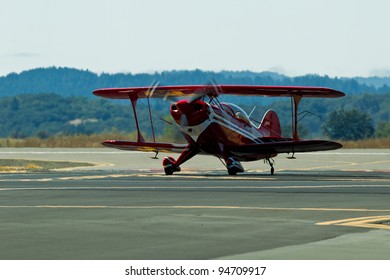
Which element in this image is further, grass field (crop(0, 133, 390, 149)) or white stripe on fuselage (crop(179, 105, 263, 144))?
grass field (crop(0, 133, 390, 149))

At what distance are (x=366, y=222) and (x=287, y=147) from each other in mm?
20799

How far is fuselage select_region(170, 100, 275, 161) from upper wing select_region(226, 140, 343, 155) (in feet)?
1.42

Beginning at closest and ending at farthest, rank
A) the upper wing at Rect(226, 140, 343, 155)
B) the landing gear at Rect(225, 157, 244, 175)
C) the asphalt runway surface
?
the asphalt runway surface
the upper wing at Rect(226, 140, 343, 155)
the landing gear at Rect(225, 157, 244, 175)

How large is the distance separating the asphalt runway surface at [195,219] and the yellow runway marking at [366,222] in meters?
0.02

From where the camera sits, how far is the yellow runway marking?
18.3 metres

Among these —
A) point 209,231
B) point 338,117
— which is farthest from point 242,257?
point 338,117

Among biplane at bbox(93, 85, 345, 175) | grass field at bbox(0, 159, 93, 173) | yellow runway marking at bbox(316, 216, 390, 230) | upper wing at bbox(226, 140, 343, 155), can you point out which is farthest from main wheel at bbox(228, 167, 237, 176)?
yellow runway marking at bbox(316, 216, 390, 230)

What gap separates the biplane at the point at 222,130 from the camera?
132 feet

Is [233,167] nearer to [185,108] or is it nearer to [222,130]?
[222,130]

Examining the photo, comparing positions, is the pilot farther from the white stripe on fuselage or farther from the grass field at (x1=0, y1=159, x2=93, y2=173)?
the grass field at (x1=0, y1=159, x2=93, y2=173)

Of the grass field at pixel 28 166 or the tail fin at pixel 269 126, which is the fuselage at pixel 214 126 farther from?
the grass field at pixel 28 166

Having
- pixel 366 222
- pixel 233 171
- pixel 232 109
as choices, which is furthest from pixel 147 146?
pixel 366 222
